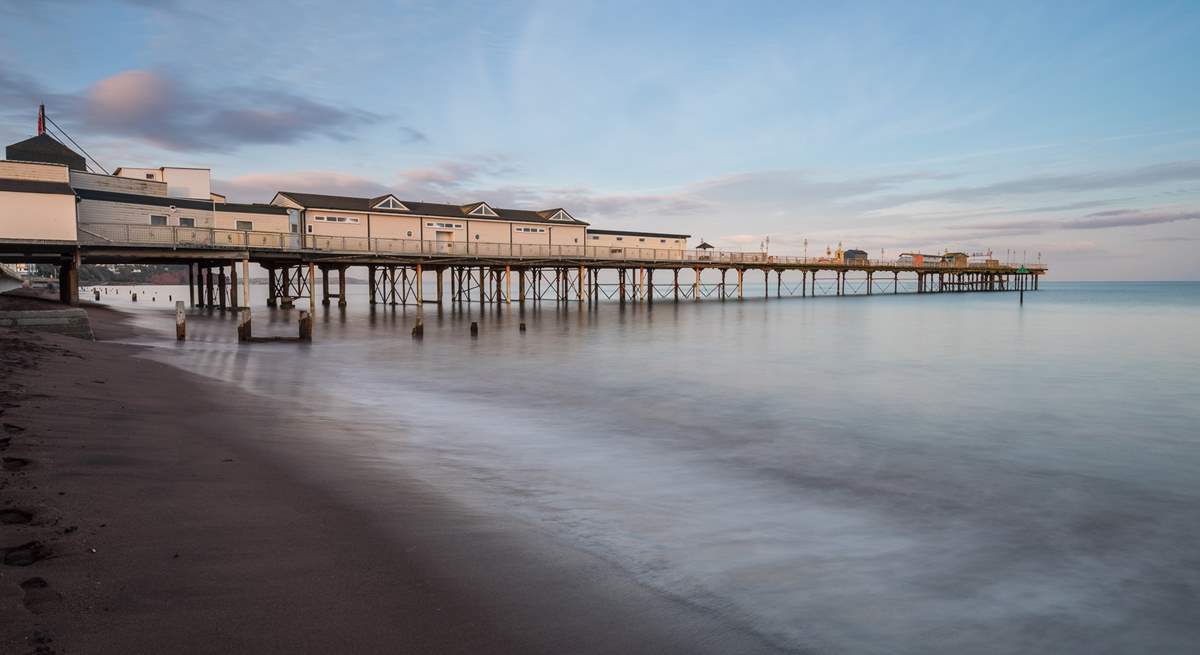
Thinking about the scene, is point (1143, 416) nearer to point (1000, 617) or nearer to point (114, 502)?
point (1000, 617)

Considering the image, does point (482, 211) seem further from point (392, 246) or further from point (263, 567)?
point (263, 567)

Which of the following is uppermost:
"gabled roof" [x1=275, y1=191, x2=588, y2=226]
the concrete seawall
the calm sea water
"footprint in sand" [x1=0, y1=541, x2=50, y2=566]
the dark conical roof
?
the dark conical roof

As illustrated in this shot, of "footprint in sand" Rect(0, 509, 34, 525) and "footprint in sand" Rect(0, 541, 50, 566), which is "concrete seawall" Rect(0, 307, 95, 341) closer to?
"footprint in sand" Rect(0, 509, 34, 525)

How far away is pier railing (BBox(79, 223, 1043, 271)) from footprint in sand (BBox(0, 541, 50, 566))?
32.4m

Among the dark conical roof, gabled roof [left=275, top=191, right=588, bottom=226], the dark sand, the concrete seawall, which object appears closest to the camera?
the dark sand

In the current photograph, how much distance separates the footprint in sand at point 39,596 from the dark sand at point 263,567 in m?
0.01

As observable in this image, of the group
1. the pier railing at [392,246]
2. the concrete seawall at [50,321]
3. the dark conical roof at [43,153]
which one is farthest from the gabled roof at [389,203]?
the concrete seawall at [50,321]

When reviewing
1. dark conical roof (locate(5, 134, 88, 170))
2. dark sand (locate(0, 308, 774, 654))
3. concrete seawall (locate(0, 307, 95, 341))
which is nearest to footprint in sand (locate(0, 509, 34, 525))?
dark sand (locate(0, 308, 774, 654))

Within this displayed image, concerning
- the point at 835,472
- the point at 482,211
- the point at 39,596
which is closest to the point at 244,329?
the point at 835,472

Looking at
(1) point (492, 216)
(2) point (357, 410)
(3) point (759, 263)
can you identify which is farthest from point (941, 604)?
(3) point (759, 263)

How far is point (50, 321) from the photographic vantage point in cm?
1859

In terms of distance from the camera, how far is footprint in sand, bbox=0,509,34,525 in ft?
16.2

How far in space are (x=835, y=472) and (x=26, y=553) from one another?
385 inches

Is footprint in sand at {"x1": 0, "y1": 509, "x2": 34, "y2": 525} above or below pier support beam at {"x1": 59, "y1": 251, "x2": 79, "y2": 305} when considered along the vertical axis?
below
